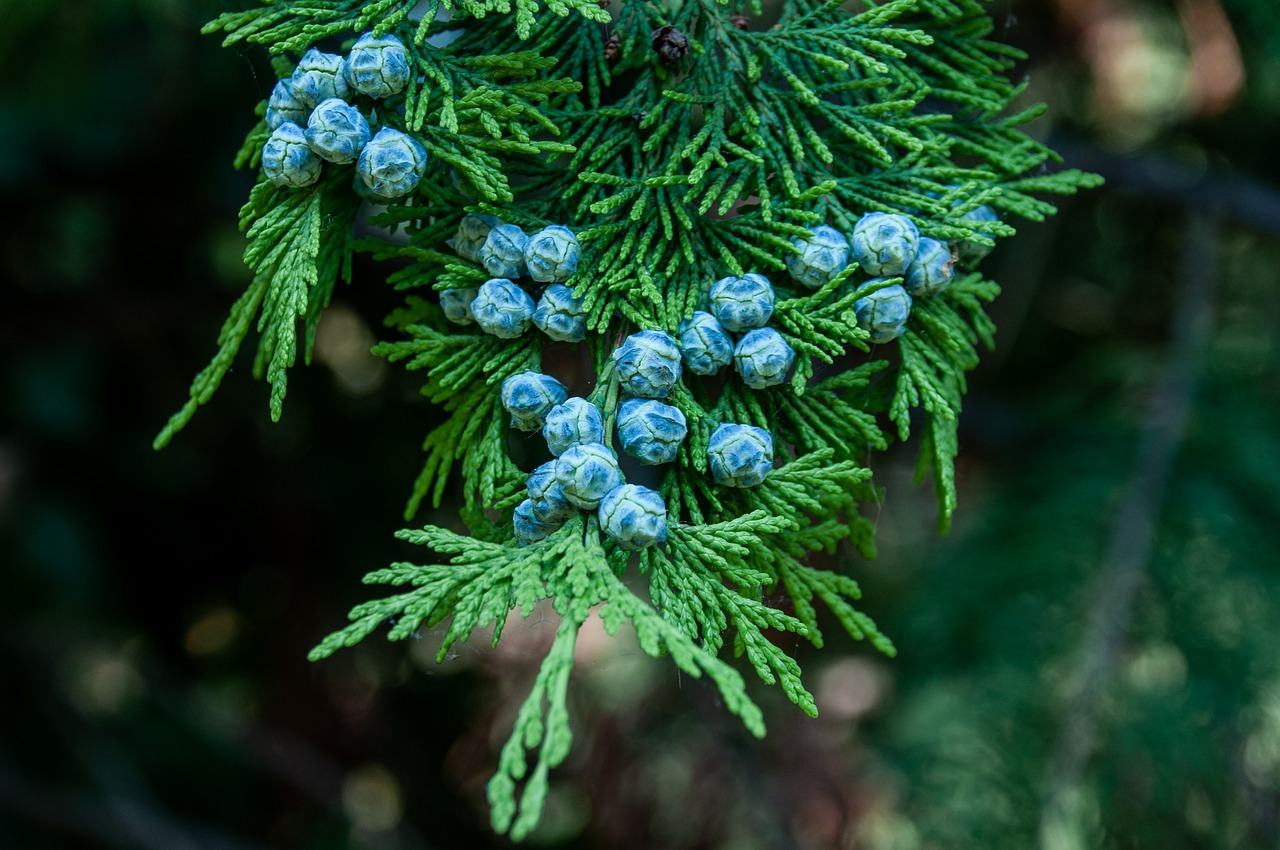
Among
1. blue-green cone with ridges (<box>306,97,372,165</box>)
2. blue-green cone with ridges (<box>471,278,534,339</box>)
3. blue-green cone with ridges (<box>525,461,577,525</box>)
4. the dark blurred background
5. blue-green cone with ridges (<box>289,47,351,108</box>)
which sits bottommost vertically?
the dark blurred background

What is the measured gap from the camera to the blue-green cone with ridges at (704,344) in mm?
672

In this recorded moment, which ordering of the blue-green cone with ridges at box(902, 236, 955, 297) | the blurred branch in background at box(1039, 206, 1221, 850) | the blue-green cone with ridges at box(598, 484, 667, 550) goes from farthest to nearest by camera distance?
the blurred branch in background at box(1039, 206, 1221, 850) → the blue-green cone with ridges at box(902, 236, 955, 297) → the blue-green cone with ridges at box(598, 484, 667, 550)

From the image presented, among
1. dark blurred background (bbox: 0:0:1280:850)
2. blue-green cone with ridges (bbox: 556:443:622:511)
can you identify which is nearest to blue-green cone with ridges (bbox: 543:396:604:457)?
blue-green cone with ridges (bbox: 556:443:622:511)

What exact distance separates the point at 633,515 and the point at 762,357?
149 mm

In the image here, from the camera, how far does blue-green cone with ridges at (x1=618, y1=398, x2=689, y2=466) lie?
636 mm

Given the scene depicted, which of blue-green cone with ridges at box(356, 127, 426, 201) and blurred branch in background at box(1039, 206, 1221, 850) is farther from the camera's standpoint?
blurred branch in background at box(1039, 206, 1221, 850)

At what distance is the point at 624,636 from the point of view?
86.1 inches

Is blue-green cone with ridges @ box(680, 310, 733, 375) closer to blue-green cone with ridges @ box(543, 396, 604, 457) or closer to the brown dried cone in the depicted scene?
blue-green cone with ridges @ box(543, 396, 604, 457)

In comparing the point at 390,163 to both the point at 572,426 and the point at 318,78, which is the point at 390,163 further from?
the point at 572,426

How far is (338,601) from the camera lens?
191 centimetres

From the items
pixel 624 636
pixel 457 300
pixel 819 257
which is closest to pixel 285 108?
pixel 457 300

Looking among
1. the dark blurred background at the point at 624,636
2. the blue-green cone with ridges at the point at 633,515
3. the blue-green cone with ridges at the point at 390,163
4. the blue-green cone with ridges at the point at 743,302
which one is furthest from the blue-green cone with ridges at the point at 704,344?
the dark blurred background at the point at 624,636

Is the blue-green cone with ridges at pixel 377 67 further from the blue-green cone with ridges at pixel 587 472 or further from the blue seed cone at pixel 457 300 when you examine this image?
the blue-green cone with ridges at pixel 587 472

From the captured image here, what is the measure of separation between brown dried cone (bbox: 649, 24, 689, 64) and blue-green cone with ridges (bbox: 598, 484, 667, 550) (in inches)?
13.3
